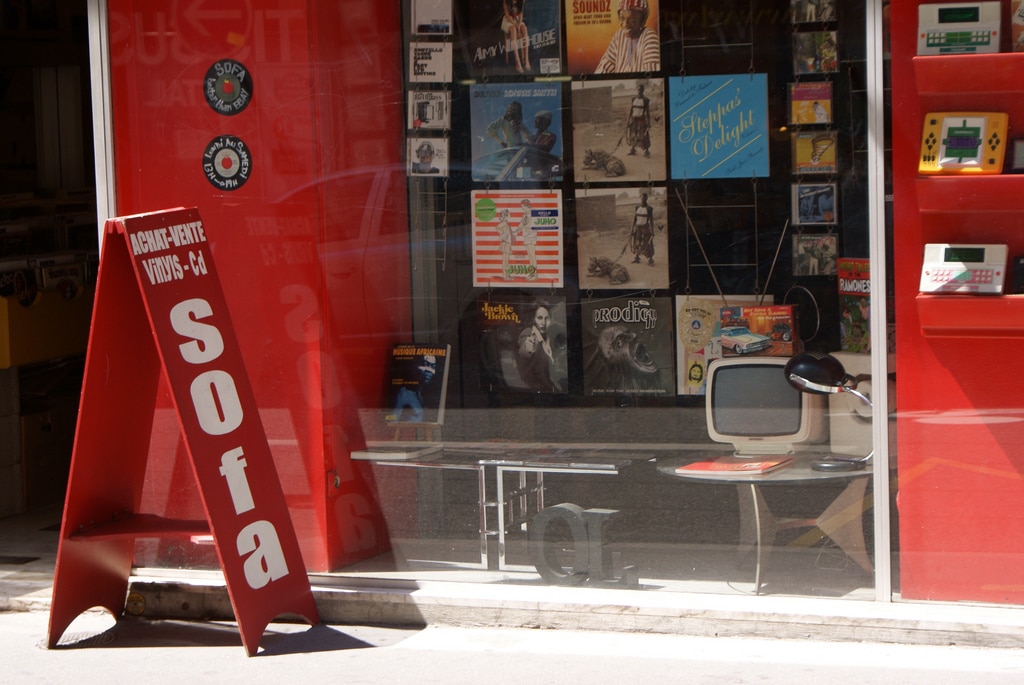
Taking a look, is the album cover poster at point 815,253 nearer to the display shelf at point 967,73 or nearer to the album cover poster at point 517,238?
the display shelf at point 967,73

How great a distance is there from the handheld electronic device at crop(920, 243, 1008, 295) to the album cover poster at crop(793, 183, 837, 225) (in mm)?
465

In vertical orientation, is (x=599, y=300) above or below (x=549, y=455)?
above

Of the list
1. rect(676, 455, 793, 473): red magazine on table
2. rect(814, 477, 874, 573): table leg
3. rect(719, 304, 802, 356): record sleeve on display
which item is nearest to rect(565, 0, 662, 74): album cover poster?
rect(719, 304, 802, 356): record sleeve on display

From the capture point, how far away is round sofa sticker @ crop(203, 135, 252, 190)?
5.73m

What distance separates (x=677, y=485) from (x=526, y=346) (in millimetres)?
900

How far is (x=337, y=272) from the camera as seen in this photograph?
5801 mm

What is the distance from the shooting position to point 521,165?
224 inches

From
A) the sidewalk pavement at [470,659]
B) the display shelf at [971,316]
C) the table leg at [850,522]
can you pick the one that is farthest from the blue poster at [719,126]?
the sidewalk pavement at [470,659]

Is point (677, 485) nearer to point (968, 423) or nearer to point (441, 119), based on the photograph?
point (968, 423)

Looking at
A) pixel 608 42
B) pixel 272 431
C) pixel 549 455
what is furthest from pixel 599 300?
pixel 272 431

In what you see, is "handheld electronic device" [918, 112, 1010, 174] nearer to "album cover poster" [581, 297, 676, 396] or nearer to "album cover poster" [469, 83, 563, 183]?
"album cover poster" [581, 297, 676, 396]

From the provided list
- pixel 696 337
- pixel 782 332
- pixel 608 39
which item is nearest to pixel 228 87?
pixel 608 39

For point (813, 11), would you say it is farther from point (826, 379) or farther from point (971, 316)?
point (826, 379)

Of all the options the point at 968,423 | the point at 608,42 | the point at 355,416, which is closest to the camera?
the point at 968,423
